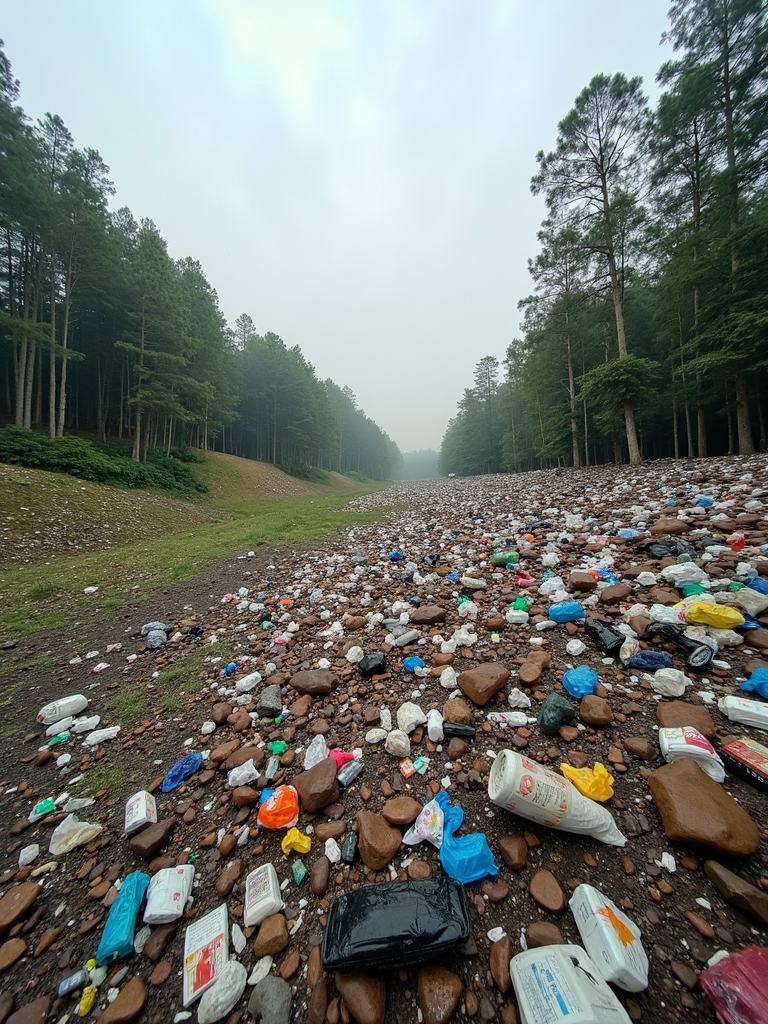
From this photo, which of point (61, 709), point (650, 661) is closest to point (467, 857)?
point (650, 661)

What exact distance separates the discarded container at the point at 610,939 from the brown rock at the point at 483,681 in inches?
42.7

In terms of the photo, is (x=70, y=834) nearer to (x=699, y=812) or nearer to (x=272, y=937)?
(x=272, y=937)

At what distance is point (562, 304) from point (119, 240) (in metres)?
24.6

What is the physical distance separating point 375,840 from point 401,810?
200 millimetres

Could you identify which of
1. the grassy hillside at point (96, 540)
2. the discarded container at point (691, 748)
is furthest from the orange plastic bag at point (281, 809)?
the grassy hillside at point (96, 540)

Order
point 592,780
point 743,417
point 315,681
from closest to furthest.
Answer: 1. point 592,780
2. point 315,681
3. point 743,417

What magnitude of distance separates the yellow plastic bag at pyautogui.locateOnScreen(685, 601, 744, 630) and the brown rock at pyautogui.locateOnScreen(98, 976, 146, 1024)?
3923mm

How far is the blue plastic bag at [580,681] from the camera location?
7.81 feet

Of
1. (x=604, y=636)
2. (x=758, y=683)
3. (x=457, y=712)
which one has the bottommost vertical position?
(x=457, y=712)

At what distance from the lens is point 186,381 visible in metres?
18.6

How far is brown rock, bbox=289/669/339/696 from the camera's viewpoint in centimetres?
285

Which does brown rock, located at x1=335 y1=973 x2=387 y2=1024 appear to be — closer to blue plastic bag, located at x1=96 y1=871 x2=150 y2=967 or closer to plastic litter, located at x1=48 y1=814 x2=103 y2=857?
blue plastic bag, located at x1=96 y1=871 x2=150 y2=967

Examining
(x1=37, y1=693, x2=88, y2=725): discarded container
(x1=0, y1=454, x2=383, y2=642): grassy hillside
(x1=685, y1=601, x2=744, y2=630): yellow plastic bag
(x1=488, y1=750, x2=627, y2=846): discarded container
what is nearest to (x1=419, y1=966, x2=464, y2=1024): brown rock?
(x1=488, y1=750, x2=627, y2=846): discarded container

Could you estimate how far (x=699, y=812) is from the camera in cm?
151
